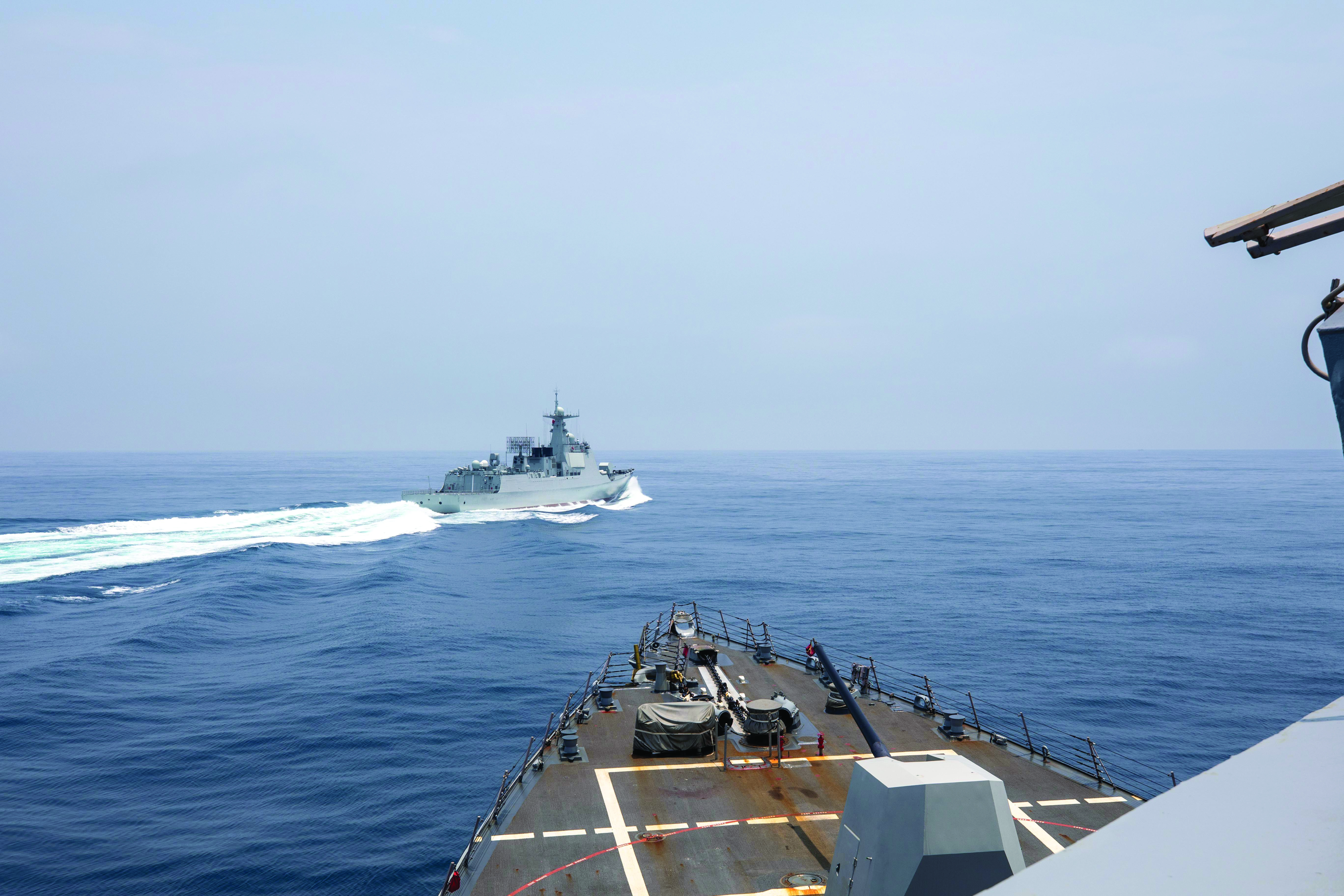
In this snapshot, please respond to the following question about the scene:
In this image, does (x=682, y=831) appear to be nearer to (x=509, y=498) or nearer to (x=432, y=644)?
(x=432, y=644)

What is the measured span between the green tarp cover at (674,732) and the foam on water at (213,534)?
44980 mm

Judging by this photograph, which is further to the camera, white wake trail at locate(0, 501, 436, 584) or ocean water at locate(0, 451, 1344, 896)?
white wake trail at locate(0, 501, 436, 584)

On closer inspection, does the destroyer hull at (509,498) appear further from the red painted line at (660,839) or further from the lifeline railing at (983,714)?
the red painted line at (660,839)

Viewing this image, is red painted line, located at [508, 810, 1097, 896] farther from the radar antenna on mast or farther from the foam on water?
the foam on water

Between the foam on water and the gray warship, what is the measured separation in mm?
1115

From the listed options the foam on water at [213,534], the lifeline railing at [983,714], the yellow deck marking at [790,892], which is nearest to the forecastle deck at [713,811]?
the yellow deck marking at [790,892]

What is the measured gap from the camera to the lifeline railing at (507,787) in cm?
1424

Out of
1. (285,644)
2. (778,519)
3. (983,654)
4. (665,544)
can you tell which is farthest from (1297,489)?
(285,644)

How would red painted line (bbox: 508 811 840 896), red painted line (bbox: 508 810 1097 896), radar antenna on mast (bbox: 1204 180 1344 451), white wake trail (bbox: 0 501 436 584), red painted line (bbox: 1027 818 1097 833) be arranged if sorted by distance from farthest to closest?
white wake trail (bbox: 0 501 436 584)
red painted line (bbox: 1027 818 1097 833)
red painted line (bbox: 508 810 1097 896)
red painted line (bbox: 508 811 840 896)
radar antenna on mast (bbox: 1204 180 1344 451)

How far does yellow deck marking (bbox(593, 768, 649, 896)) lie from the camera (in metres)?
13.7

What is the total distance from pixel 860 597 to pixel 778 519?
150 feet

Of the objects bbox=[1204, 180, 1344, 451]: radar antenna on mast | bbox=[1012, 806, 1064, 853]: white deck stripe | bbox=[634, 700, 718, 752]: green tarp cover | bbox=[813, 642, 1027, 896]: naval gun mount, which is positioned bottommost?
bbox=[1012, 806, 1064, 853]: white deck stripe

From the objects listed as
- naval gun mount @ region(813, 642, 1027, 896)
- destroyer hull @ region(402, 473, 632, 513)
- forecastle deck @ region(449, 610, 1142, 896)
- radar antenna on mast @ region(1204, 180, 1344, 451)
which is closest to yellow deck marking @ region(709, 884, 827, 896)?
forecastle deck @ region(449, 610, 1142, 896)

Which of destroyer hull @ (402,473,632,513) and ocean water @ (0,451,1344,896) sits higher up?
destroyer hull @ (402,473,632,513)
